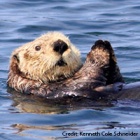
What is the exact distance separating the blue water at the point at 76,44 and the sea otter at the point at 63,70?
0.20 metres

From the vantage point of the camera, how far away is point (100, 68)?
7.57 m

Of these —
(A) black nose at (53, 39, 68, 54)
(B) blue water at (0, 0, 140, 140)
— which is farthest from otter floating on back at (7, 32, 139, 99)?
(B) blue water at (0, 0, 140, 140)

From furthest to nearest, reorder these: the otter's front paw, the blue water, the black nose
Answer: the otter's front paw → the black nose → the blue water

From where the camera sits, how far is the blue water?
644cm

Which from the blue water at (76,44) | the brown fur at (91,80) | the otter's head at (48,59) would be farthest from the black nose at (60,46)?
the blue water at (76,44)

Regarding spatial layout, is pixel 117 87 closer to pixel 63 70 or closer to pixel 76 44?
pixel 63 70

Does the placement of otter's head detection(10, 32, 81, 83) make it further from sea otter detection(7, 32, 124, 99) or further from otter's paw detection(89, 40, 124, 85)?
otter's paw detection(89, 40, 124, 85)

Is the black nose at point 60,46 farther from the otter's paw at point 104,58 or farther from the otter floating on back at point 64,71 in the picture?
the otter's paw at point 104,58

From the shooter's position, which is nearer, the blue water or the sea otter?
the blue water

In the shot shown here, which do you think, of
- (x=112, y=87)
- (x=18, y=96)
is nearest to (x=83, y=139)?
(x=112, y=87)

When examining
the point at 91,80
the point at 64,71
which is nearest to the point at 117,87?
the point at 91,80

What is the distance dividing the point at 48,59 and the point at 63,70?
0.25 meters

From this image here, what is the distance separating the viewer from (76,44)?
1129cm

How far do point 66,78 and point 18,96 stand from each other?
2.40 ft
